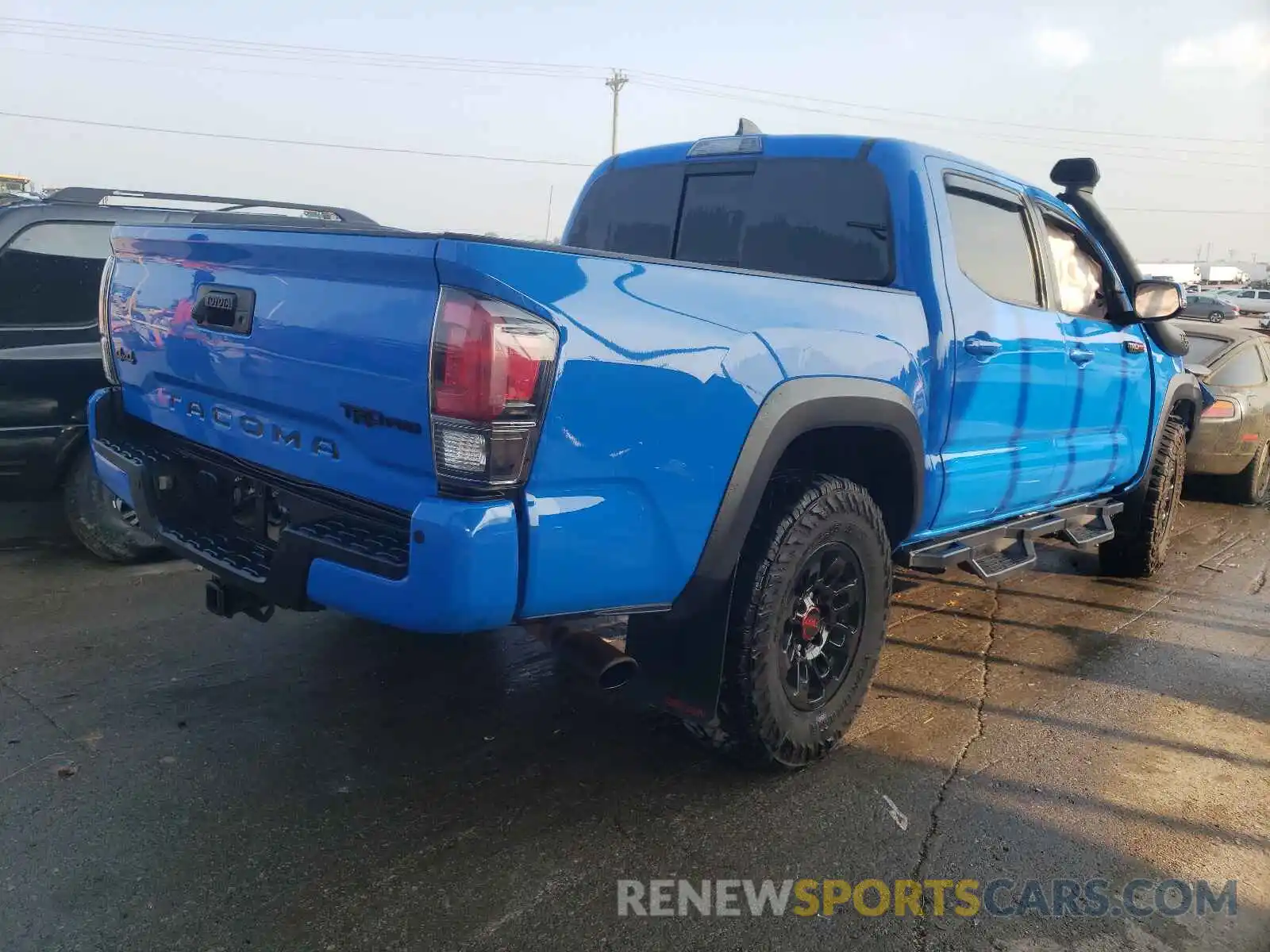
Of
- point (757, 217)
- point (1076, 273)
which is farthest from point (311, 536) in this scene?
point (1076, 273)

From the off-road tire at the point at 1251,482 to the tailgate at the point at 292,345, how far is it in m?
8.22

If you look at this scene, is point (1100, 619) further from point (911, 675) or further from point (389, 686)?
point (389, 686)

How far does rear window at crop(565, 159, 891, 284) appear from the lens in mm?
3695

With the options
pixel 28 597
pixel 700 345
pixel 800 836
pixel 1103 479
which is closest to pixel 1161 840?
pixel 800 836

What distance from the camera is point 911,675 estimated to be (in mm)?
4352

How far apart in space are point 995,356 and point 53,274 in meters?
4.58

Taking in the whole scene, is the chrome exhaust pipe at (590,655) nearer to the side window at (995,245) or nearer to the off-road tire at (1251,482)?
the side window at (995,245)

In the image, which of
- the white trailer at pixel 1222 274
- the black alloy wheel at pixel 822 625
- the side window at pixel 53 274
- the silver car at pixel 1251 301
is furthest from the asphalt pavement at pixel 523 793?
the white trailer at pixel 1222 274

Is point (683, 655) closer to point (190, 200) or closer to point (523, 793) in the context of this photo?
point (523, 793)

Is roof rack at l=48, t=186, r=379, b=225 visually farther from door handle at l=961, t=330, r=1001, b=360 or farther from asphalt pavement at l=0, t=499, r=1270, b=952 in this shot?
door handle at l=961, t=330, r=1001, b=360

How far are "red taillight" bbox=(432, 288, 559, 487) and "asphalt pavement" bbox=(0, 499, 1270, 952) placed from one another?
3.88ft

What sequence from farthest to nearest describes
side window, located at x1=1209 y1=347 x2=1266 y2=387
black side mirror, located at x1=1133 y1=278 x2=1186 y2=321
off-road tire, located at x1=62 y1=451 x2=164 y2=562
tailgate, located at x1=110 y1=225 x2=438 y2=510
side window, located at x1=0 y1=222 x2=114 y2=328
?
side window, located at x1=1209 y1=347 x2=1266 y2=387, off-road tire, located at x1=62 y1=451 x2=164 y2=562, side window, located at x1=0 y1=222 x2=114 y2=328, black side mirror, located at x1=1133 y1=278 x2=1186 y2=321, tailgate, located at x1=110 y1=225 x2=438 y2=510

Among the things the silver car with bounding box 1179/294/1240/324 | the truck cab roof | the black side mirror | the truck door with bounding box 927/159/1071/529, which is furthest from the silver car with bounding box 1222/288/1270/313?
the truck cab roof

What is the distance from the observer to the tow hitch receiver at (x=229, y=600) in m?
3.01
